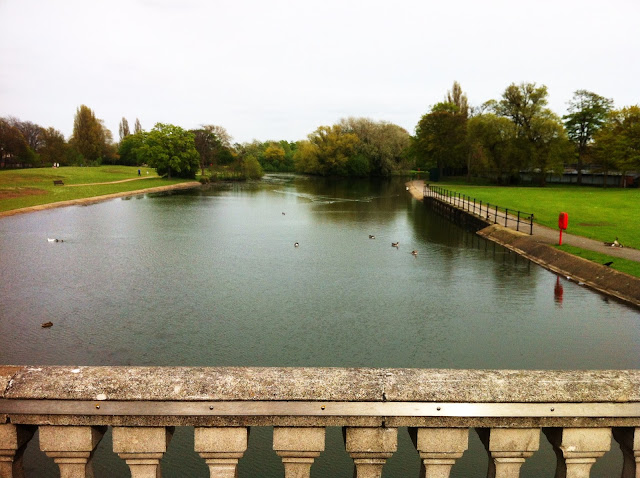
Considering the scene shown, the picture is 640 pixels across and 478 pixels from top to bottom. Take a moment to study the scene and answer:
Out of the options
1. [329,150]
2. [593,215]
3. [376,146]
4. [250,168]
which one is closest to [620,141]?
[593,215]

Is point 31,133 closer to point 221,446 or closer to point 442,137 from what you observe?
point 442,137

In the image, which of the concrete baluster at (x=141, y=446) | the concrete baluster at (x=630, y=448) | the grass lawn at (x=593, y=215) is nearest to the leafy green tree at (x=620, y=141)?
the grass lawn at (x=593, y=215)

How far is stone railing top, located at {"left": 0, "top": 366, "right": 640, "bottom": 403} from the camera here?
3203 millimetres

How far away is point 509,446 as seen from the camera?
3330mm

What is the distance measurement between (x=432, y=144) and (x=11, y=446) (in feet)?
305

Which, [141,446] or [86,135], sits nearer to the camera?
[141,446]

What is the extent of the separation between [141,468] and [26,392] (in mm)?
875

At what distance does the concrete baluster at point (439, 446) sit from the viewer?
10.7 feet

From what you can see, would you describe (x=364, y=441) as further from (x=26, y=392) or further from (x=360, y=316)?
(x=360, y=316)

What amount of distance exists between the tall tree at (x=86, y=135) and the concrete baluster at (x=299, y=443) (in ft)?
428

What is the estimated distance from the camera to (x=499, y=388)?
3.28 m

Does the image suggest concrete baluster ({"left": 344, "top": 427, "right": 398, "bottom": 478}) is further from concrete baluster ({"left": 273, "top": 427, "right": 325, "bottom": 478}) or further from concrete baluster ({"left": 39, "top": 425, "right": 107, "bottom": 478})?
concrete baluster ({"left": 39, "top": 425, "right": 107, "bottom": 478})

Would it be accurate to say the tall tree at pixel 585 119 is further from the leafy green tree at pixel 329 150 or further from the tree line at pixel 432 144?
the leafy green tree at pixel 329 150

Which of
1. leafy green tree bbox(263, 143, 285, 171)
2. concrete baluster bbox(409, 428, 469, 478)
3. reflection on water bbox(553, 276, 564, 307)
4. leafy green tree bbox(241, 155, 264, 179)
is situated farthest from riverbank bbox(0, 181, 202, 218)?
leafy green tree bbox(263, 143, 285, 171)
